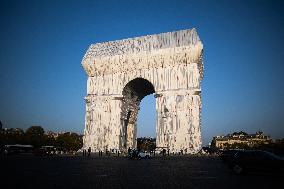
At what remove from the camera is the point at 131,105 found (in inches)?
1478

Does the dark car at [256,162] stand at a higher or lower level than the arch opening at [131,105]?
lower

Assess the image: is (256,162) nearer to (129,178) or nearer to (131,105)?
(129,178)

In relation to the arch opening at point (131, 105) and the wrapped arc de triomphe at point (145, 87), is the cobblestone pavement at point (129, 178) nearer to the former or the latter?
the wrapped arc de triomphe at point (145, 87)

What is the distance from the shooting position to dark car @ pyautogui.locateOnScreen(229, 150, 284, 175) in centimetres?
1088

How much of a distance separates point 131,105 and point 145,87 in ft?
9.82

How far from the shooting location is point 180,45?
32062 millimetres

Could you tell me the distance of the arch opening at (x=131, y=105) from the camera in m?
34.9

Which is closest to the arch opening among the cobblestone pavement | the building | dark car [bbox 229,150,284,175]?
dark car [bbox 229,150,284,175]

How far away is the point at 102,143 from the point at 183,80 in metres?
11.9

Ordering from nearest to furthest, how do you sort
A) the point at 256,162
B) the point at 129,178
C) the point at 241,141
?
the point at 129,178 < the point at 256,162 < the point at 241,141

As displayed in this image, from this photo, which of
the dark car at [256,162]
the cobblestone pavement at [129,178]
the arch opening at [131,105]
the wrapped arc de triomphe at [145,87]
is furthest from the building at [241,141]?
the cobblestone pavement at [129,178]

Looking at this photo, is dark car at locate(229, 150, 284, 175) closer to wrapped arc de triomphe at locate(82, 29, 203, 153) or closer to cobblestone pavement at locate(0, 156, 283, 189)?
cobblestone pavement at locate(0, 156, 283, 189)

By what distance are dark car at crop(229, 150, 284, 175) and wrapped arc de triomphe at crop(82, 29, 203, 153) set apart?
56.6 ft

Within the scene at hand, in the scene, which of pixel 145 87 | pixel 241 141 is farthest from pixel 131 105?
pixel 241 141
